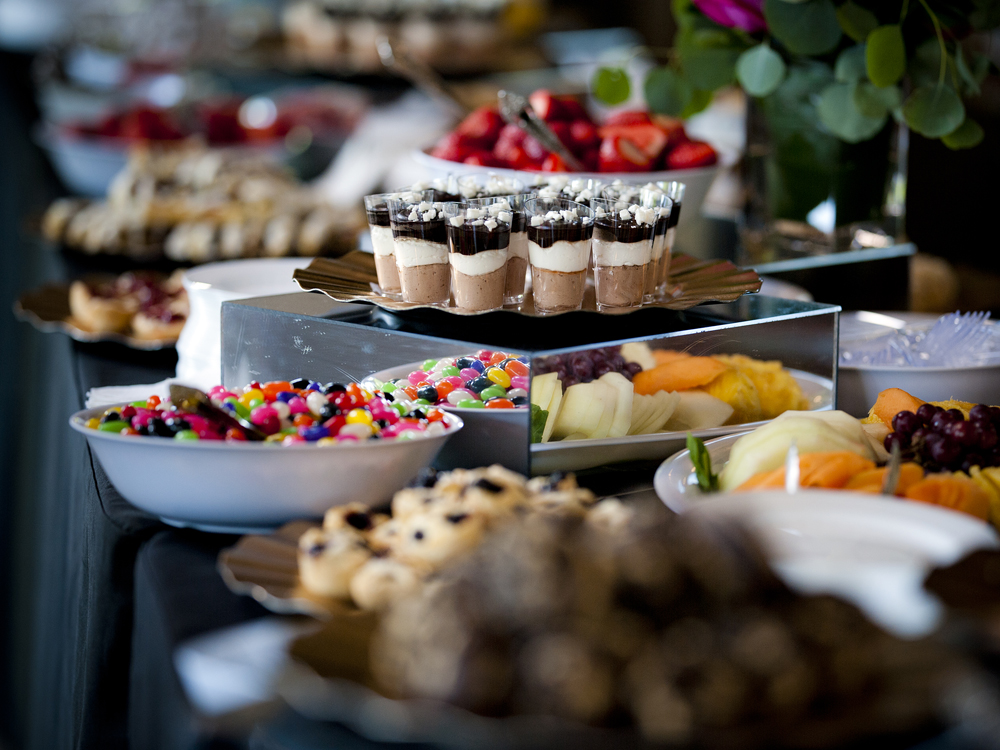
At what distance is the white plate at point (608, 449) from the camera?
0.98 m

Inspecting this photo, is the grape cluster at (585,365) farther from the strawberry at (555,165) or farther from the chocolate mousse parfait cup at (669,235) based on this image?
the strawberry at (555,165)

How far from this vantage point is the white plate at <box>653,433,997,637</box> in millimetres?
612

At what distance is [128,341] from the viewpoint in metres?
1.57

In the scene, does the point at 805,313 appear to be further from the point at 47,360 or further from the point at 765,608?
the point at 47,360

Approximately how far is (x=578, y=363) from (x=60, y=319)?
42.6 inches

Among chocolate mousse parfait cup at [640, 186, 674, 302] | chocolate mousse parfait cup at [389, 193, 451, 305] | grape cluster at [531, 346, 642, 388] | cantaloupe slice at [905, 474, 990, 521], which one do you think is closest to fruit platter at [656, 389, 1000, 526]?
cantaloupe slice at [905, 474, 990, 521]

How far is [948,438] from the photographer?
922 millimetres

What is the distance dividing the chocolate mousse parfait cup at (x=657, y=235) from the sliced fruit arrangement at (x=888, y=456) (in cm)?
22

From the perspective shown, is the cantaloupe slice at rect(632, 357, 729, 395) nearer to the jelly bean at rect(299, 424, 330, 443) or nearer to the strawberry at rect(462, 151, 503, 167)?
the jelly bean at rect(299, 424, 330, 443)

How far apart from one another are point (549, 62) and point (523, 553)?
14.7ft

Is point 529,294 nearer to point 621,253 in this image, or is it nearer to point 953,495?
point 621,253

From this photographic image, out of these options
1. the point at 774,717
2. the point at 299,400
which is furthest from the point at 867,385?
the point at 774,717

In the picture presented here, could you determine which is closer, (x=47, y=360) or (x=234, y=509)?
(x=234, y=509)

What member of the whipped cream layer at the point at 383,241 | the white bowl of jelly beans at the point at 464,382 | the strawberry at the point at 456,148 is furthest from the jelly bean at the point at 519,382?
the strawberry at the point at 456,148
